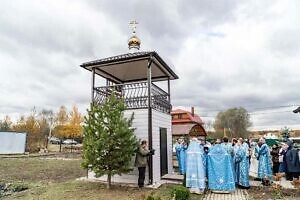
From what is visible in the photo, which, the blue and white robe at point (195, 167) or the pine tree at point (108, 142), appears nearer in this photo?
the blue and white robe at point (195, 167)

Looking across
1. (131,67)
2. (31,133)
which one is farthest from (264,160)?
(31,133)

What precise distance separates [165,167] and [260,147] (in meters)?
4.04

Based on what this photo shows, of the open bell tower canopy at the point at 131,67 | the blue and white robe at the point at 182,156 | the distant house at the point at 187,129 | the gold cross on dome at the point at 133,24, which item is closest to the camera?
the open bell tower canopy at the point at 131,67

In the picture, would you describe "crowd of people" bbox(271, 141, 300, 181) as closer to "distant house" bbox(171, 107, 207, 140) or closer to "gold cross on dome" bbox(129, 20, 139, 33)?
"distant house" bbox(171, 107, 207, 140)

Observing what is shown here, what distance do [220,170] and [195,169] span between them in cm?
81

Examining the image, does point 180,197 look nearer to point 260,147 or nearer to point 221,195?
point 221,195

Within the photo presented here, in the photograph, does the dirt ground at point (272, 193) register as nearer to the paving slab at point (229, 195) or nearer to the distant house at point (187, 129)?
the paving slab at point (229, 195)

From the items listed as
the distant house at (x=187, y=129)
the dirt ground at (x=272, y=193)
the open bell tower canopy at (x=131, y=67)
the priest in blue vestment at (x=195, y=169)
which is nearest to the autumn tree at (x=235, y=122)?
the distant house at (x=187, y=129)

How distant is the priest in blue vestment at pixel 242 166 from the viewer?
9203mm

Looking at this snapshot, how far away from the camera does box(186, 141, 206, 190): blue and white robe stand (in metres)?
8.57

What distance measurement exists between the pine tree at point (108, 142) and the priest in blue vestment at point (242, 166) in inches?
145

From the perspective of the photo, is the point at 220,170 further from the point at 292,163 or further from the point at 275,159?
the point at 275,159

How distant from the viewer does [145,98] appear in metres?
10.4

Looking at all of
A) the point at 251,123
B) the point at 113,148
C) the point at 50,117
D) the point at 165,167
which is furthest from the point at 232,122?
the point at 113,148
